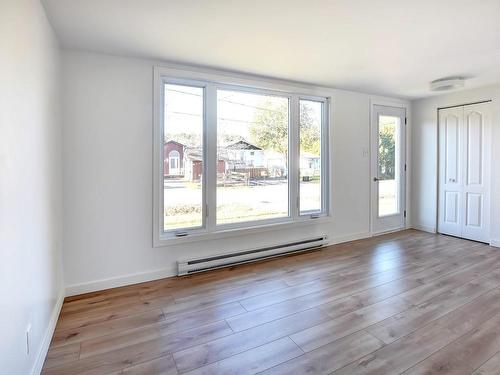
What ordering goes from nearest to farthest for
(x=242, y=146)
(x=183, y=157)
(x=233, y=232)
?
(x=183, y=157)
(x=233, y=232)
(x=242, y=146)

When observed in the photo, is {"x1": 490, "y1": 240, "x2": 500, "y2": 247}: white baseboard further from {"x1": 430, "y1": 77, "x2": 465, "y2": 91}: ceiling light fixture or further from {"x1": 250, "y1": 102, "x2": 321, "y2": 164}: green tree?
{"x1": 250, "y1": 102, "x2": 321, "y2": 164}: green tree

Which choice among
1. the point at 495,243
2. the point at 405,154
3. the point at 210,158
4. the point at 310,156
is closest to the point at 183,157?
A: the point at 210,158

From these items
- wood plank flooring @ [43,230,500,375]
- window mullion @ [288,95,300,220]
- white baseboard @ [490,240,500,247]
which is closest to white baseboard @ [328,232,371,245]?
window mullion @ [288,95,300,220]

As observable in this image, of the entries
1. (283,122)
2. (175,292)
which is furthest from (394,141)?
(175,292)

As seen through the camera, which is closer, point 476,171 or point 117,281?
point 117,281

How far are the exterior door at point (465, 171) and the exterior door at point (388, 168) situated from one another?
0.59 metres

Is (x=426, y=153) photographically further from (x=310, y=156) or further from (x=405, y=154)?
(x=310, y=156)

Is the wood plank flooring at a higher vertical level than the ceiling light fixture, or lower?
lower

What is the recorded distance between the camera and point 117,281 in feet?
9.24

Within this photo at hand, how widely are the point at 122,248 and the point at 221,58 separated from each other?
223 cm

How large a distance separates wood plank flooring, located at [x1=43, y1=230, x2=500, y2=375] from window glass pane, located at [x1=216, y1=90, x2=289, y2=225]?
0.79m

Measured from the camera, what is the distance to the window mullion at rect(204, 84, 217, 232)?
325cm

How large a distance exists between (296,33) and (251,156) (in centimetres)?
161

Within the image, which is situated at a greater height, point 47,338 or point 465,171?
point 465,171
